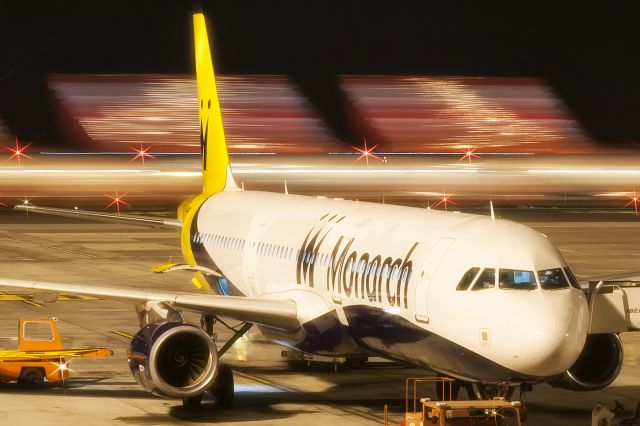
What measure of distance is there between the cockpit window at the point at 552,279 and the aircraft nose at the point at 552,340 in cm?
23

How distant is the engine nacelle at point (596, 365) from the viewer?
71.6 ft

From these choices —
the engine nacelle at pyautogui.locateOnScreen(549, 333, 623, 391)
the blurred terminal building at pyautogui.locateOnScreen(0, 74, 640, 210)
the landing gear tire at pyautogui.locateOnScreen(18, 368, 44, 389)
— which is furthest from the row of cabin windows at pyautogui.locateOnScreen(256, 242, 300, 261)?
the blurred terminal building at pyautogui.locateOnScreen(0, 74, 640, 210)

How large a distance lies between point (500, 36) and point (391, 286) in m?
131

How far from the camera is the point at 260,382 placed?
2603cm

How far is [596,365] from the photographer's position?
22.2 m

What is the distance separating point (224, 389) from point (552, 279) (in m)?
7.19

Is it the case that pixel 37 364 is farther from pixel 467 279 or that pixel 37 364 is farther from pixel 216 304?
pixel 467 279

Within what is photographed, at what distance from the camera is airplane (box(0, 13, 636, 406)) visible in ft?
60.4

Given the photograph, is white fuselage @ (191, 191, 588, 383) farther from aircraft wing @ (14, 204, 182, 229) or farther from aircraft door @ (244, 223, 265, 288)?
aircraft wing @ (14, 204, 182, 229)

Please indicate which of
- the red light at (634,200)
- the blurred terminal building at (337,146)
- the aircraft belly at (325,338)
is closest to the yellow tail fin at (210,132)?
the aircraft belly at (325,338)

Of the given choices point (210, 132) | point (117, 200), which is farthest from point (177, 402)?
point (117, 200)

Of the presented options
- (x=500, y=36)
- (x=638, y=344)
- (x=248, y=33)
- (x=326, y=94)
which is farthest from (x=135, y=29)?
(x=638, y=344)

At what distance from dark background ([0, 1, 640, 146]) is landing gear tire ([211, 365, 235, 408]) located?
10125cm

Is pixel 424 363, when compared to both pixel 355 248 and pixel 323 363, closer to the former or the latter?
pixel 355 248
